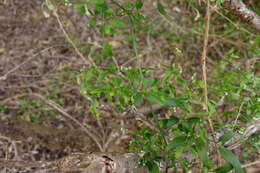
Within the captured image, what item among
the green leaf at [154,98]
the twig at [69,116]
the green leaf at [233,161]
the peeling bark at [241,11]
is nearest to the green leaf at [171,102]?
the green leaf at [154,98]

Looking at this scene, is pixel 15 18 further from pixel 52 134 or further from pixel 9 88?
pixel 52 134

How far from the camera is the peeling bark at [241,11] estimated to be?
126 cm

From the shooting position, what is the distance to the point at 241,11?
1301 millimetres

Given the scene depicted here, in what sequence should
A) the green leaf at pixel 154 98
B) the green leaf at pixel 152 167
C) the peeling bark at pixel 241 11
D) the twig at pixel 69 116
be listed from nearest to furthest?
→ 1. the green leaf at pixel 154 98
2. the green leaf at pixel 152 167
3. the peeling bark at pixel 241 11
4. the twig at pixel 69 116

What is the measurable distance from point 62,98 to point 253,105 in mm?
2309

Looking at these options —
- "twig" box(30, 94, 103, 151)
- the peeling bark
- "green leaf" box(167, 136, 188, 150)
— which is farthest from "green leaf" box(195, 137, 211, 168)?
"twig" box(30, 94, 103, 151)

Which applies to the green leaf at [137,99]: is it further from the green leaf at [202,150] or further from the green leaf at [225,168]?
the green leaf at [225,168]

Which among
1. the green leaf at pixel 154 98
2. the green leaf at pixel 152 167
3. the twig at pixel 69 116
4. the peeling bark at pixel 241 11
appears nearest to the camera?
the green leaf at pixel 154 98

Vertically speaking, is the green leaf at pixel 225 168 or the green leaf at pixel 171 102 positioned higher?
the green leaf at pixel 171 102

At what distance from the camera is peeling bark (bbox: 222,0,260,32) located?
1.26 m

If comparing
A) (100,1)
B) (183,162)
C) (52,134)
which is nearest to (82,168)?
(183,162)

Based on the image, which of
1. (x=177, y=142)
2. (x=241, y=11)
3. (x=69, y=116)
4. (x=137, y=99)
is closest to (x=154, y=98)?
(x=137, y=99)

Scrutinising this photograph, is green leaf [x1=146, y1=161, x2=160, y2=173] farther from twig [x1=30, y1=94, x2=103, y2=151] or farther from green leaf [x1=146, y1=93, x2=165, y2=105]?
twig [x1=30, y1=94, x2=103, y2=151]

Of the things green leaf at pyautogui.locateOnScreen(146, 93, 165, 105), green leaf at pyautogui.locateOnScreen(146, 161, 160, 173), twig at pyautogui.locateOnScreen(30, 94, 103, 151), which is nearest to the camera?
green leaf at pyautogui.locateOnScreen(146, 93, 165, 105)
